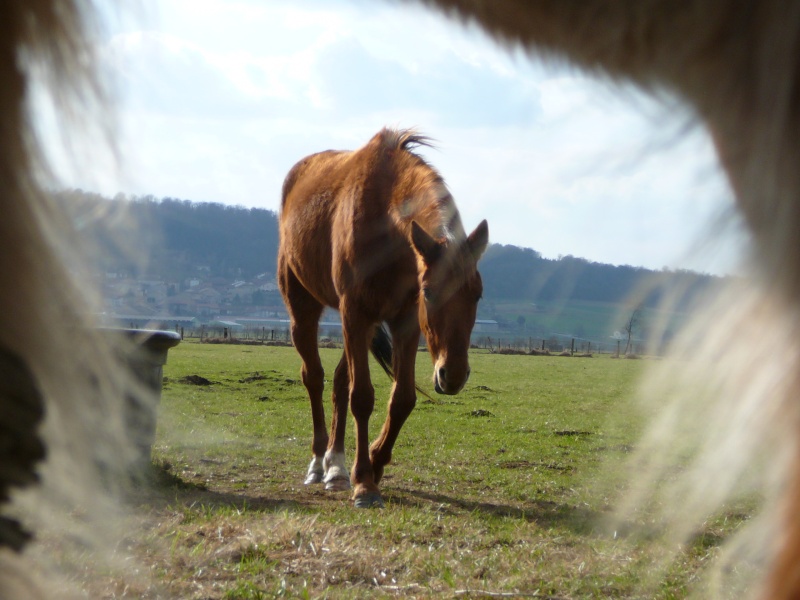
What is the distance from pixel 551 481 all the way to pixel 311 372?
5.99 feet

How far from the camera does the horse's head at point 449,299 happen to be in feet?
12.4

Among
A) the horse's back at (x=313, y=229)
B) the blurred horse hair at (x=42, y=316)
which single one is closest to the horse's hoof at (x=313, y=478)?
the horse's back at (x=313, y=229)

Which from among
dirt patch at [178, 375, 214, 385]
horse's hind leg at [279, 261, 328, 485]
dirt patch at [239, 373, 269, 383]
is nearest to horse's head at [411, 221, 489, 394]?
horse's hind leg at [279, 261, 328, 485]

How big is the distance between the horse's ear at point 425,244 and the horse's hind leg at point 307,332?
1731 millimetres

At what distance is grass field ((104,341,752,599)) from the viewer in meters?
2.37

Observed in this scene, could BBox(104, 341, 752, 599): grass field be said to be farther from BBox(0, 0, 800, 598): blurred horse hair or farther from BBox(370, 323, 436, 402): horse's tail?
BBox(370, 323, 436, 402): horse's tail

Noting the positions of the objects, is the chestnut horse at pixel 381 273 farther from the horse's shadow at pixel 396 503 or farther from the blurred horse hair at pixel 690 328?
the blurred horse hair at pixel 690 328

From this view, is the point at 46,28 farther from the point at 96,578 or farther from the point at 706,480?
the point at 96,578

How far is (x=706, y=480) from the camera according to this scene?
0.81m

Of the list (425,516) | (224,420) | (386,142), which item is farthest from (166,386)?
(425,516)

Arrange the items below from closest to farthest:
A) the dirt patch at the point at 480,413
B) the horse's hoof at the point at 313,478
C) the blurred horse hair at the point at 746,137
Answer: the blurred horse hair at the point at 746,137 → the horse's hoof at the point at 313,478 → the dirt patch at the point at 480,413

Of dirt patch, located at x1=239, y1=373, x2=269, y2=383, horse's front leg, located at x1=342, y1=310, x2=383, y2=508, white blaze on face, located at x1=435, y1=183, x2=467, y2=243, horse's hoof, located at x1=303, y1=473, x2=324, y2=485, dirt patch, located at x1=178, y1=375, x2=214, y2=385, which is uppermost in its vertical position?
white blaze on face, located at x1=435, y1=183, x2=467, y2=243

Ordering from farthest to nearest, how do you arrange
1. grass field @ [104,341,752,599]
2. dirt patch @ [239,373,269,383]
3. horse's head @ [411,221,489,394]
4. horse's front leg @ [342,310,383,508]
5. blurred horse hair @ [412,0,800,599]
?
dirt patch @ [239,373,269,383]
horse's front leg @ [342,310,383,508]
horse's head @ [411,221,489,394]
grass field @ [104,341,752,599]
blurred horse hair @ [412,0,800,599]

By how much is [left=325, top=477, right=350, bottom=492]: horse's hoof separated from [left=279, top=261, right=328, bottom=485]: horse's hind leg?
58cm
